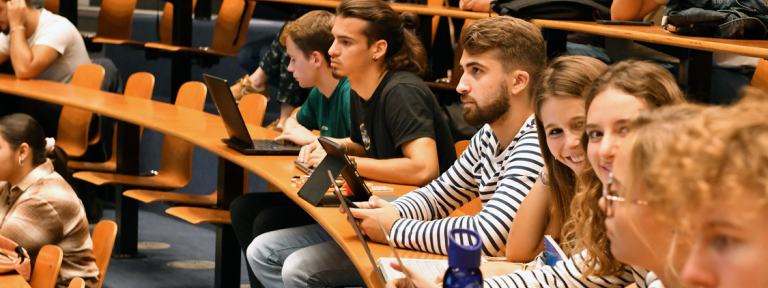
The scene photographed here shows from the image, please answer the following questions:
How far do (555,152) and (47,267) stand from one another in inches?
64.0

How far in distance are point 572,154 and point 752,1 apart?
3.71 feet

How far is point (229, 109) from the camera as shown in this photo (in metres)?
2.99

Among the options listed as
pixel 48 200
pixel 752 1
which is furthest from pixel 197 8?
pixel 752 1

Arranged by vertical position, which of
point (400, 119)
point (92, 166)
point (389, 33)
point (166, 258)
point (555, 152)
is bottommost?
point (166, 258)

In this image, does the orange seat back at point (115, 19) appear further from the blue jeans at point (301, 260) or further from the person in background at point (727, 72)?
the person in background at point (727, 72)

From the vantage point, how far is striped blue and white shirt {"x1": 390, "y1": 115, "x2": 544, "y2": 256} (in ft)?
5.90

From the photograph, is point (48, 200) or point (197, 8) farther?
point (197, 8)

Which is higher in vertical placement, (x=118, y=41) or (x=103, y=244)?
(x=118, y=41)

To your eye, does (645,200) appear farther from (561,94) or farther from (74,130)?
(74,130)

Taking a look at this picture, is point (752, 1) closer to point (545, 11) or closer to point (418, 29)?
point (545, 11)

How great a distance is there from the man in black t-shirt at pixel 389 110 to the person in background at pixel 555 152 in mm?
821

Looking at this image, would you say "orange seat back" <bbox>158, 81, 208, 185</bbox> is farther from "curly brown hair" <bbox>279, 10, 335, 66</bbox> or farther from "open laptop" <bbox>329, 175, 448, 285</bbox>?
"open laptop" <bbox>329, 175, 448, 285</bbox>

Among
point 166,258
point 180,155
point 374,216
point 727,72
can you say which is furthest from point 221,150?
point 727,72

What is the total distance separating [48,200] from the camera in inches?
107
